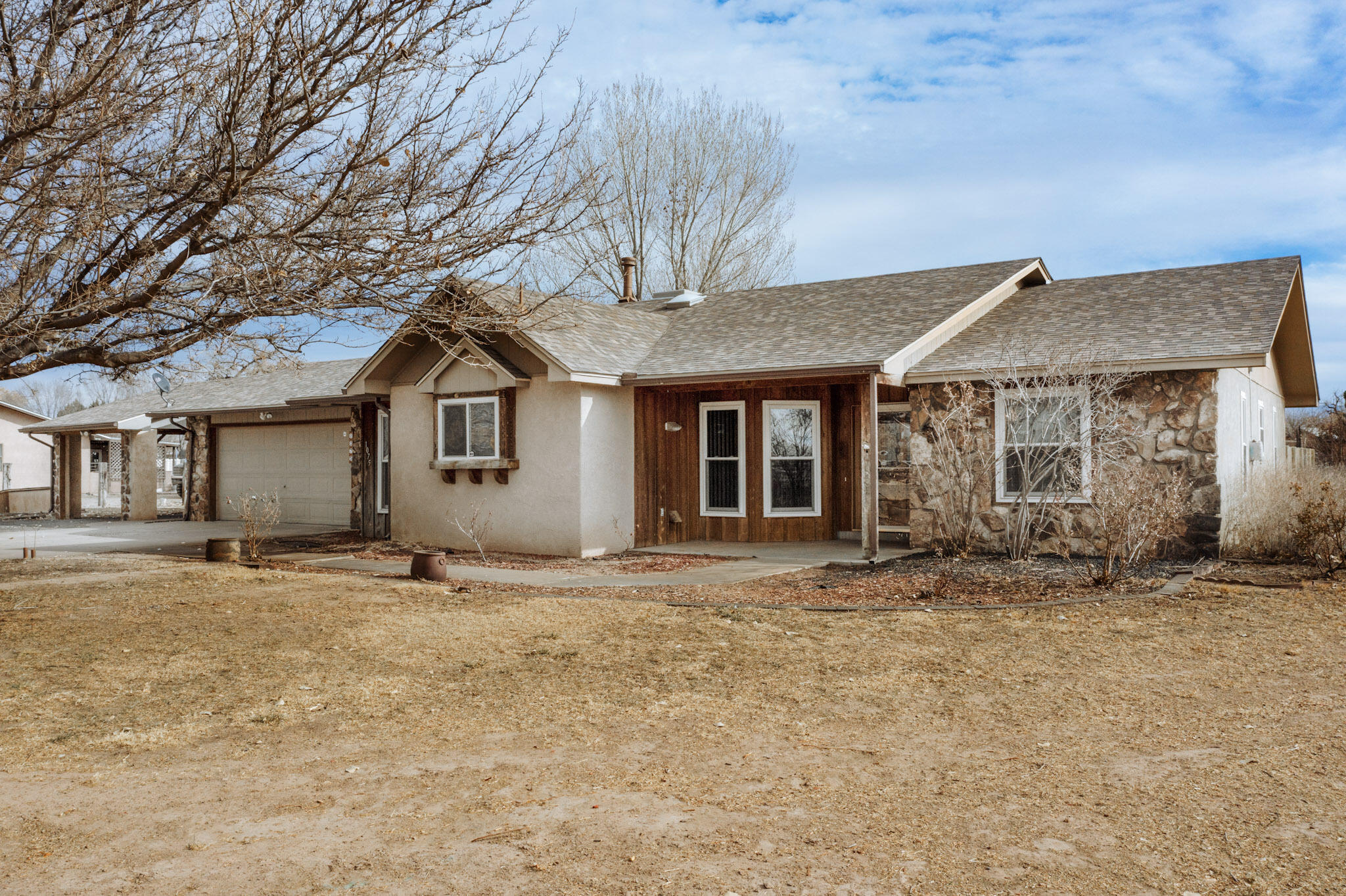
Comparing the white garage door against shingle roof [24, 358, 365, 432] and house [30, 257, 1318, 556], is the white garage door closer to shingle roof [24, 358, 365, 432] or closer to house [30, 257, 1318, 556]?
shingle roof [24, 358, 365, 432]

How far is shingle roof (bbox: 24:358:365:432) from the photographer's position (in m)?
21.8

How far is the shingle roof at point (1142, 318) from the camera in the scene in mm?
12281

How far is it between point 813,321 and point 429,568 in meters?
7.43

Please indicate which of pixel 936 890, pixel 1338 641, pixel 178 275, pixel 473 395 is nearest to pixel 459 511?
pixel 473 395

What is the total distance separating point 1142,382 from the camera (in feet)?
40.4

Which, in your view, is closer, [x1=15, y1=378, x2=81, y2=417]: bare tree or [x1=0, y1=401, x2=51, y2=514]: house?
[x1=0, y1=401, x2=51, y2=514]: house

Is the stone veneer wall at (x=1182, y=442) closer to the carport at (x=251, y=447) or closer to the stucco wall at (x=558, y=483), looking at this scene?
the stucco wall at (x=558, y=483)

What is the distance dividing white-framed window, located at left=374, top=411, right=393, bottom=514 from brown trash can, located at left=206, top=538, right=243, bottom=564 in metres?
3.75

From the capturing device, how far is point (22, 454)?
102ft

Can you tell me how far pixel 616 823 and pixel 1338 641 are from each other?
639cm

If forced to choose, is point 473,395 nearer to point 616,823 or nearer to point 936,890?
point 616,823

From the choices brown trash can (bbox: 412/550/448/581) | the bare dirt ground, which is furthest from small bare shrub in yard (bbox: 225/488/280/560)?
the bare dirt ground

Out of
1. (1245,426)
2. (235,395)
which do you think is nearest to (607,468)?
(1245,426)

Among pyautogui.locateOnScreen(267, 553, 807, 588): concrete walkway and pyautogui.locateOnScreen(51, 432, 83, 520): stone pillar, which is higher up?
pyautogui.locateOnScreen(51, 432, 83, 520): stone pillar
